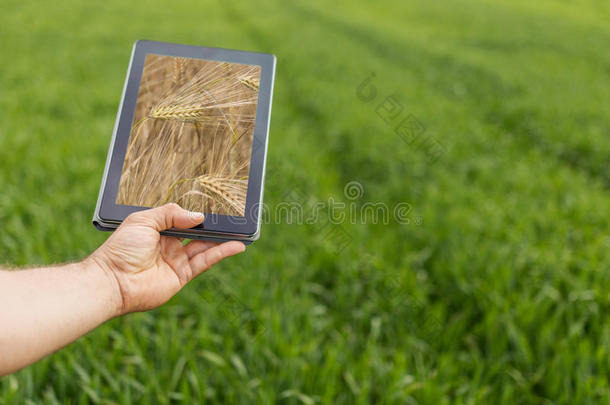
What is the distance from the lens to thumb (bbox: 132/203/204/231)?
1.23 metres

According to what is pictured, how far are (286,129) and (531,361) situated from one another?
4.13 meters

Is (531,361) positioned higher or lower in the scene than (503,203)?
lower

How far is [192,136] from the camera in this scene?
1430 millimetres

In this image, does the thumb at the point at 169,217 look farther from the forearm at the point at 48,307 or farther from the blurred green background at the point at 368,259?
the blurred green background at the point at 368,259

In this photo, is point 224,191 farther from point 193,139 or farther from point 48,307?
point 48,307

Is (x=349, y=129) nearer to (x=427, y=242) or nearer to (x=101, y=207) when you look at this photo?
(x=427, y=242)

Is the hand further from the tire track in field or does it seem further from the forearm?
the tire track in field

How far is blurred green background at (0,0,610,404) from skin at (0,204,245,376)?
0.72 m

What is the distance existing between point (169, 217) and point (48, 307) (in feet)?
1.29

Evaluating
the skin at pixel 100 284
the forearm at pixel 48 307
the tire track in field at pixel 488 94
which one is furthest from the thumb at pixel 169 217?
the tire track in field at pixel 488 94

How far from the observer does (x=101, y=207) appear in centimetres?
132

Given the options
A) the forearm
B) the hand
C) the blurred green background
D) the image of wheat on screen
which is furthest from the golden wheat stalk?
the blurred green background

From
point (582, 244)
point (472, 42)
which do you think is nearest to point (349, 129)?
point (582, 244)

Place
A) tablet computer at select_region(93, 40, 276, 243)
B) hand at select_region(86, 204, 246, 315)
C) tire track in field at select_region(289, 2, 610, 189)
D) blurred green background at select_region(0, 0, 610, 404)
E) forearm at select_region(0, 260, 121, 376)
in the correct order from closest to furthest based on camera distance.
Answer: forearm at select_region(0, 260, 121, 376)
hand at select_region(86, 204, 246, 315)
tablet computer at select_region(93, 40, 276, 243)
blurred green background at select_region(0, 0, 610, 404)
tire track in field at select_region(289, 2, 610, 189)
